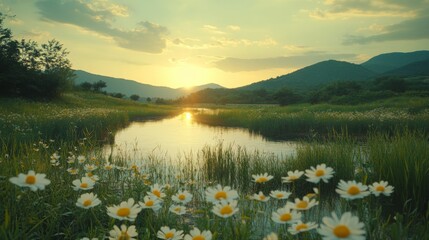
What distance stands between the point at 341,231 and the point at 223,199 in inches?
36.5

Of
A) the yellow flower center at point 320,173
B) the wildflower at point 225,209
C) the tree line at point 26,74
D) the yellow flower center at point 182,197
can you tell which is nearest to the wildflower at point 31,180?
the wildflower at point 225,209

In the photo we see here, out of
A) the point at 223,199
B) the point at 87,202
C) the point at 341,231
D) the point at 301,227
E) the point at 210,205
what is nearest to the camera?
the point at 341,231

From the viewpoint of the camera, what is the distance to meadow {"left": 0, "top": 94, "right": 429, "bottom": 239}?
222 centimetres

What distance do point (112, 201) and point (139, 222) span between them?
18.3 inches

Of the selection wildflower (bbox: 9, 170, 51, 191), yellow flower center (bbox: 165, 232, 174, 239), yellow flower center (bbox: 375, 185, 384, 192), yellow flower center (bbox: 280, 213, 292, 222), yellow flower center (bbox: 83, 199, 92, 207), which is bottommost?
yellow flower center (bbox: 165, 232, 174, 239)

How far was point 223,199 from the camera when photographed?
7.72 feet

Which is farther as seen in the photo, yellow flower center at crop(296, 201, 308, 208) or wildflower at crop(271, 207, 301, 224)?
yellow flower center at crop(296, 201, 308, 208)

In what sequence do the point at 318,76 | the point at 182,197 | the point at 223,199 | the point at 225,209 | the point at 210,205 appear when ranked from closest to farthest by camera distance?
the point at 225,209 → the point at 223,199 → the point at 182,197 → the point at 210,205 → the point at 318,76

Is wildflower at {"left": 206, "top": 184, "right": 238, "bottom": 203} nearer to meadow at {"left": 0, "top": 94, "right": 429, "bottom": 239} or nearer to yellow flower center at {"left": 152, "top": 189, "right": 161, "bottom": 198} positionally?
meadow at {"left": 0, "top": 94, "right": 429, "bottom": 239}

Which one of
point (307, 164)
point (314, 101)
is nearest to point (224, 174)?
point (307, 164)

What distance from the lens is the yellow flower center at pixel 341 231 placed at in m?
1.57

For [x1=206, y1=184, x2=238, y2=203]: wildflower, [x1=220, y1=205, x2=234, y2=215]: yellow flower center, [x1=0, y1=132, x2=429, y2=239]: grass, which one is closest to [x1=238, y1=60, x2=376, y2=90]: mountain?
[x1=0, y1=132, x2=429, y2=239]: grass

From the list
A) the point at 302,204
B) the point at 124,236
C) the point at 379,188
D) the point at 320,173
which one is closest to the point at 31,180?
the point at 124,236

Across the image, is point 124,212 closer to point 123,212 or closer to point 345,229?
point 123,212
